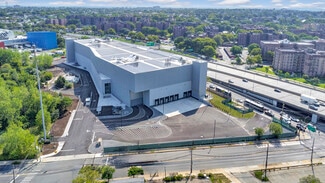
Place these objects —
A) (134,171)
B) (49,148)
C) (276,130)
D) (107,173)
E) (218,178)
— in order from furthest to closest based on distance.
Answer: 1. (276,130)
2. (49,148)
3. (218,178)
4. (134,171)
5. (107,173)

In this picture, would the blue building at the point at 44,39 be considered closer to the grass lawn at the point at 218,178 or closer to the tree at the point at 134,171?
the tree at the point at 134,171

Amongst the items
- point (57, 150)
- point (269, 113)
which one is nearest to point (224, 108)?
point (269, 113)

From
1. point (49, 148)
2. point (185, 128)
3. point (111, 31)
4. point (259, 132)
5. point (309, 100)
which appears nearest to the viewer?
point (49, 148)

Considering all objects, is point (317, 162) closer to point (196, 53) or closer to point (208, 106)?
point (208, 106)

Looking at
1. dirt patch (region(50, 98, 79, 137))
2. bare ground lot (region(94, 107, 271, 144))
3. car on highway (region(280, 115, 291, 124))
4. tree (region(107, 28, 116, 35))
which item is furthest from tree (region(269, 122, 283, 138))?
tree (region(107, 28, 116, 35))

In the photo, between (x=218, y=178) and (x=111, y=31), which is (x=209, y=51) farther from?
(x=111, y=31)

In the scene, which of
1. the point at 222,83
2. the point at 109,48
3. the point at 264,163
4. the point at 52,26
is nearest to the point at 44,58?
the point at 109,48

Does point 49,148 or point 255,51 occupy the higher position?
point 255,51

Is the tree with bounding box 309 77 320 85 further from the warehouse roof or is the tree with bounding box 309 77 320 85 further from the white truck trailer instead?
the warehouse roof
